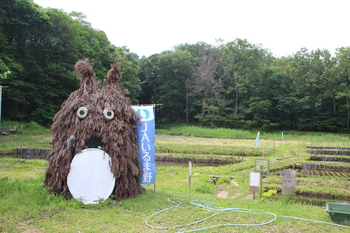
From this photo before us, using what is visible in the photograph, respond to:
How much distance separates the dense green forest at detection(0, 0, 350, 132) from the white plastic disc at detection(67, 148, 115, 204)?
803 inches

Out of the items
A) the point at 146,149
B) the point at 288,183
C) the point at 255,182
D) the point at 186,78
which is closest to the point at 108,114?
the point at 146,149

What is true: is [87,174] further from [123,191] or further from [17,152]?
[17,152]

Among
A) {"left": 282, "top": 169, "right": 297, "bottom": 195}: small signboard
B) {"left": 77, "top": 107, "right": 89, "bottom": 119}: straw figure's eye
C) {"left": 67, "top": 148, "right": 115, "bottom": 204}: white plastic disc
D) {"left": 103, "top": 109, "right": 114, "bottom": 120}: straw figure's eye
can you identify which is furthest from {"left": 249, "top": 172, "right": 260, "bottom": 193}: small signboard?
{"left": 77, "top": 107, "right": 89, "bottom": 119}: straw figure's eye

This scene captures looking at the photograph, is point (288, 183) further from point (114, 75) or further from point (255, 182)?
point (114, 75)

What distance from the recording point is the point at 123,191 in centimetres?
591

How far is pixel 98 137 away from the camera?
590 cm

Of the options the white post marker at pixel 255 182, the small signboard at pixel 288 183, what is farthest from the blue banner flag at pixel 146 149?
the small signboard at pixel 288 183

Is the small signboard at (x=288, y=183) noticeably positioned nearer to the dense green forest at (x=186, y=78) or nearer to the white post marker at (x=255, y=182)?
the white post marker at (x=255, y=182)

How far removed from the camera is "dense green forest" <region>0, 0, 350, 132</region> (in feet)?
95.1

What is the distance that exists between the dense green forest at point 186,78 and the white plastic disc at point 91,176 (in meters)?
20.4

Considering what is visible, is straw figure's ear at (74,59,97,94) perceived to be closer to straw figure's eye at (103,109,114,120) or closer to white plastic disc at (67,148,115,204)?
straw figure's eye at (103,109,114,120)

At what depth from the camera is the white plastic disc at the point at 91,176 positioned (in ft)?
18.7

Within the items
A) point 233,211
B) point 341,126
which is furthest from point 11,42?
point 341,126

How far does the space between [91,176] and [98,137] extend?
2.66 ft
